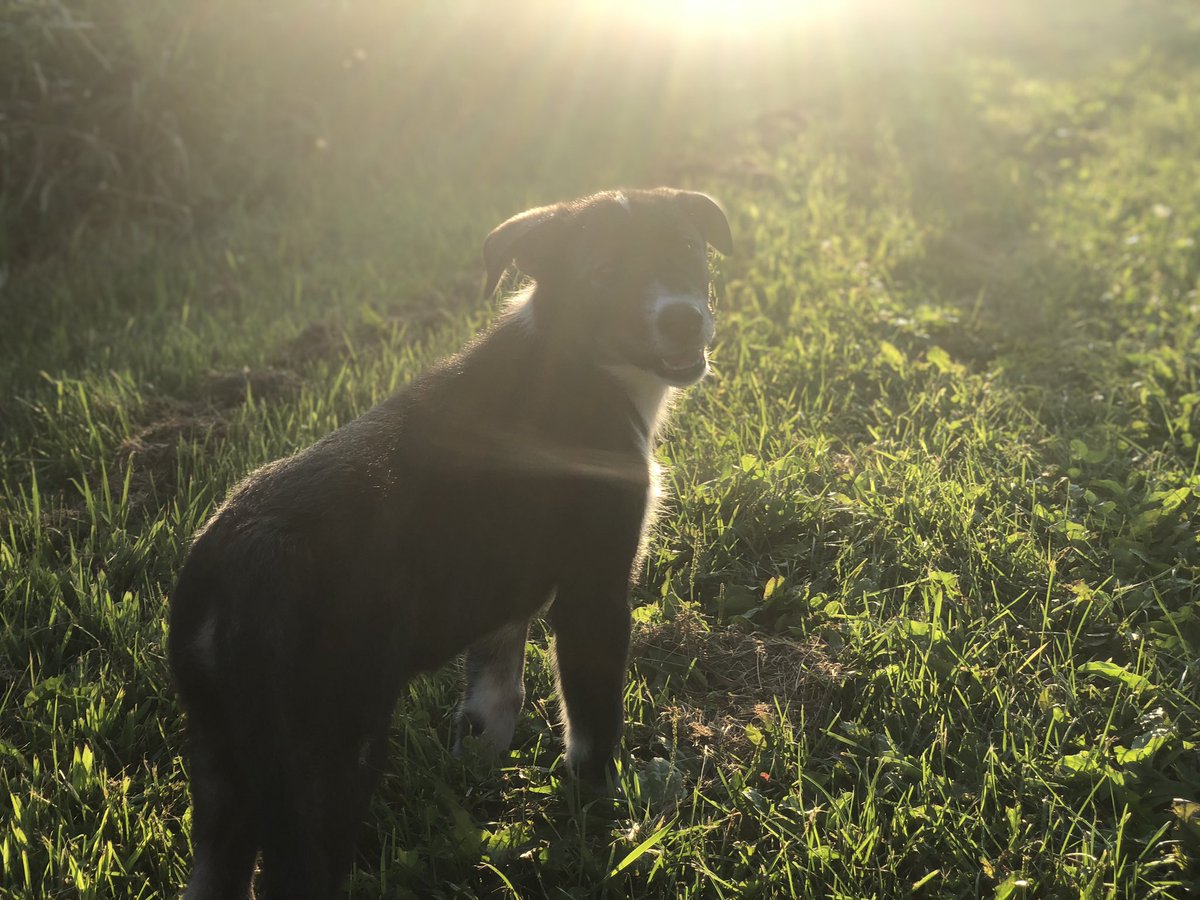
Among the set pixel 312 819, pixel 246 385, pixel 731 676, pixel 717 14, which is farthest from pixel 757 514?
pixel 717 14

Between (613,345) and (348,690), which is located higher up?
(613,345)

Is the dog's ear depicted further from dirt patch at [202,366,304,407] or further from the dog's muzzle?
dirt patch at [202,366,304,407]

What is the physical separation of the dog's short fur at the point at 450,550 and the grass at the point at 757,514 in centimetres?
44

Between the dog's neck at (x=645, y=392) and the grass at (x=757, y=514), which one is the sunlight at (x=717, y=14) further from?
the dog's neck at (x=645, y=392)

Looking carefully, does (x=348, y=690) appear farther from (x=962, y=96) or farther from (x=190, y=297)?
(x=962, y=96)

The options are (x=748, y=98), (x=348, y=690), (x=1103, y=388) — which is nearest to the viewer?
(x=348, y=690)

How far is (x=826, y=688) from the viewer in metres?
3.30

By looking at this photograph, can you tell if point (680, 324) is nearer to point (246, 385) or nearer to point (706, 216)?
point (706, 216)

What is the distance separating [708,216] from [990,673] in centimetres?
200

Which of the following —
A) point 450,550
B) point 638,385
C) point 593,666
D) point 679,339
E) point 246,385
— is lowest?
point 246,385

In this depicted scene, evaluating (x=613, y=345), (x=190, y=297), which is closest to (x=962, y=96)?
(x=190, y=297)

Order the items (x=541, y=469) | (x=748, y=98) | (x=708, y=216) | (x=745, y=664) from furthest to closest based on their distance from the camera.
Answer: (x=748, y=98) → (x=708, y=216) → (x=745, y=664) → (x=541, y=469)

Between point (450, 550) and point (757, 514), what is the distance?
184cm

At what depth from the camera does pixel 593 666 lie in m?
2.97
